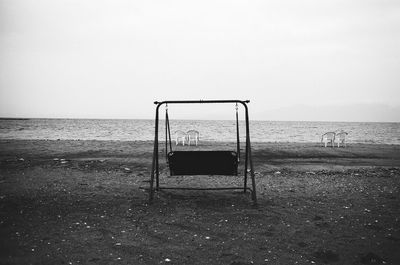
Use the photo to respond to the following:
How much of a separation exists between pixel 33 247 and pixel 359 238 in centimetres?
478

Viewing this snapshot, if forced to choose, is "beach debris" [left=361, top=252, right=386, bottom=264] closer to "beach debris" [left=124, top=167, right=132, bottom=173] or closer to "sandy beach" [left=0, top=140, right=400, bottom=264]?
"sandy beach" [left=0, top=140, right=400, bottom=264]

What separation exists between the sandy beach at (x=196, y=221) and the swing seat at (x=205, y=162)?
2.34ft

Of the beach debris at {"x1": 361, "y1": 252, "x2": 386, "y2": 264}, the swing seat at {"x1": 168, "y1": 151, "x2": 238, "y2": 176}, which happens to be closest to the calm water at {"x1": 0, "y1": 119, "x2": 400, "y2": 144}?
the swing seat at {"x1": 168, "y1": 151, "x2": 238, "y2": 176}

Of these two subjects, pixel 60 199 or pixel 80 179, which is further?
pixel 80 179

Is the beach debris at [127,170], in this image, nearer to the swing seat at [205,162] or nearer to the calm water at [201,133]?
the swing seat at [205,162]

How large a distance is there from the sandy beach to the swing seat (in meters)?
0.71

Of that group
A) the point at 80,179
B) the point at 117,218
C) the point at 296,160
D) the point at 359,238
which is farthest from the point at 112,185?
the point at 296,160

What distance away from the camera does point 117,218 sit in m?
5.33

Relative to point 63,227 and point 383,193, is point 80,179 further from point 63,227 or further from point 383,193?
point 383,193

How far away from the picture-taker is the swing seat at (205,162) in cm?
608

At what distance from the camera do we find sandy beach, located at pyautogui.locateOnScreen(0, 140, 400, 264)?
399 cm

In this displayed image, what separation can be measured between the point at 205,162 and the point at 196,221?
1311mm

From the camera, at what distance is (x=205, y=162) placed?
6.13m

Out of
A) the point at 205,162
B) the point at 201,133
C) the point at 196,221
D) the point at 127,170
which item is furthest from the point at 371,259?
the point at 201,133
